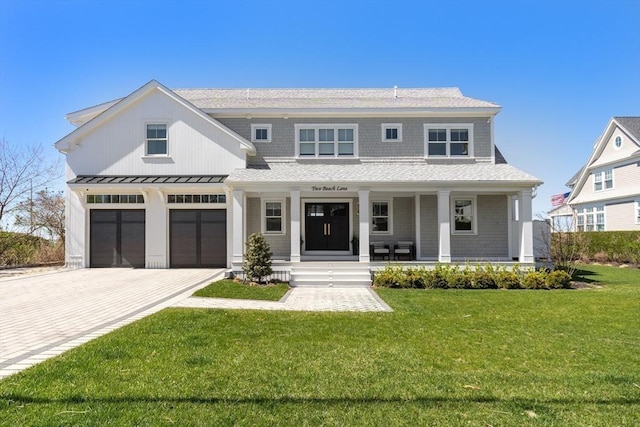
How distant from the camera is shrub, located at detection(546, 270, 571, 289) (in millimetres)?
12773

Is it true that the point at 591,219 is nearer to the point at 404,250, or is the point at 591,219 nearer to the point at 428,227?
the point at 428,227

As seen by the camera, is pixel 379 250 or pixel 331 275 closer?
pixel 331 275

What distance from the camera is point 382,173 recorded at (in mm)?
15664

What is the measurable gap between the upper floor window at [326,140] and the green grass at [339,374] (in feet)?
34.3

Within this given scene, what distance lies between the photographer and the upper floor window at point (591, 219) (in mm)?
27534

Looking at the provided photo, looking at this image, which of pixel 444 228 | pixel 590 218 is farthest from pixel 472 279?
pixel 590 218

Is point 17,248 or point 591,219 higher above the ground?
point 591,219

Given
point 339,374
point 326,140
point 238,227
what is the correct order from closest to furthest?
point 339,374 < point 238,227 < point 326,140

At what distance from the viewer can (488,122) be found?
16891mm

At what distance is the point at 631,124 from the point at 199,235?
92.8 ft

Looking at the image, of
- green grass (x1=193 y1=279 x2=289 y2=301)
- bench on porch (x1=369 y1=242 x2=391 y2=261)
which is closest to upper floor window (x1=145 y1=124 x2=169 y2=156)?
green grass (x1=193 y1=279 x2=289 y2=301)

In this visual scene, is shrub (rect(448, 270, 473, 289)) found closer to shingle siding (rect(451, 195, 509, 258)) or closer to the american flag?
shingle siding (rect(451, 195, 509, 258))

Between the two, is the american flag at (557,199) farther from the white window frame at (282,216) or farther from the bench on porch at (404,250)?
the white window frame at (282,216)

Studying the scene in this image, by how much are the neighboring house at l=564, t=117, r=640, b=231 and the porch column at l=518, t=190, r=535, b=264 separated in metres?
14.7
